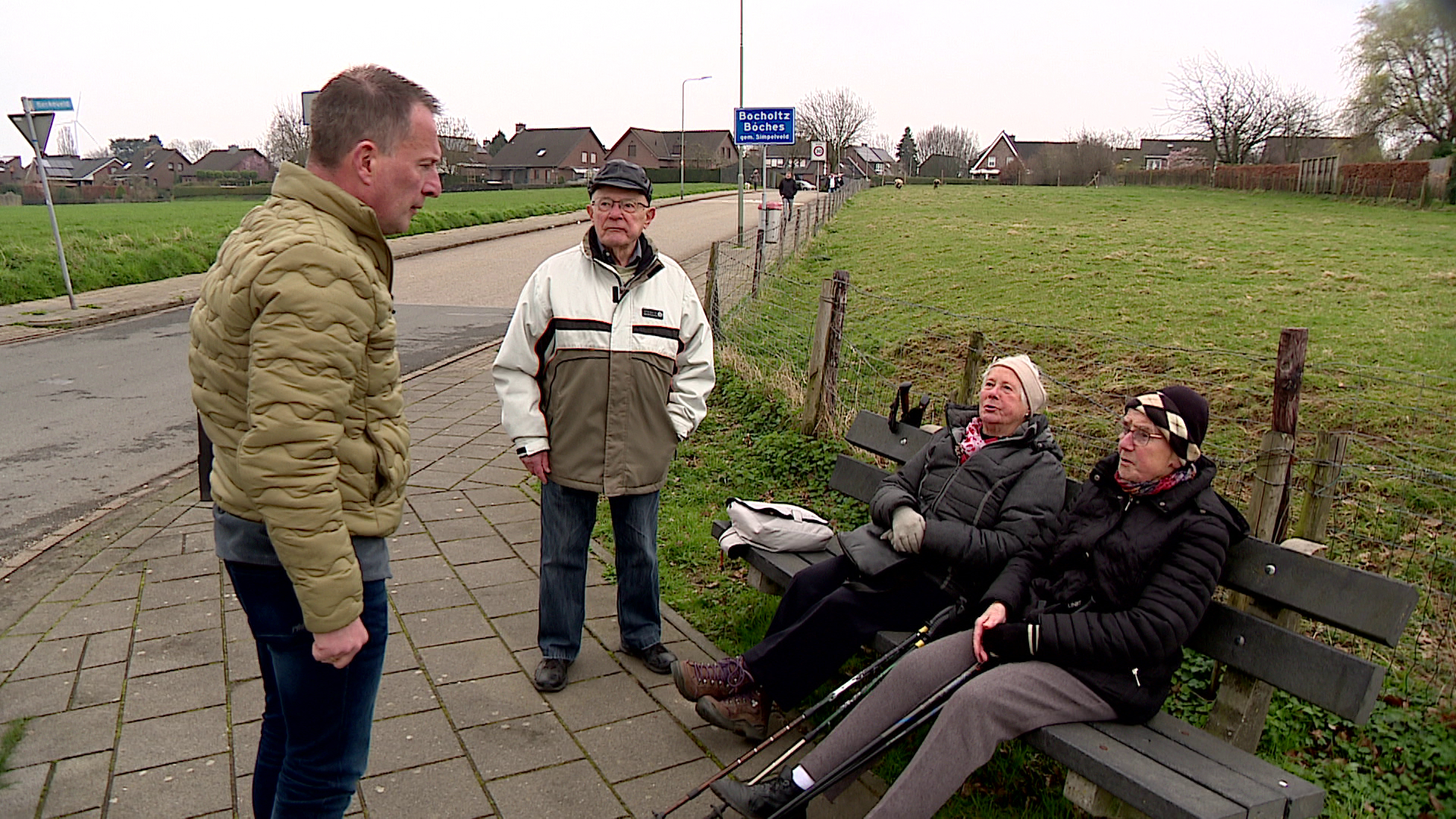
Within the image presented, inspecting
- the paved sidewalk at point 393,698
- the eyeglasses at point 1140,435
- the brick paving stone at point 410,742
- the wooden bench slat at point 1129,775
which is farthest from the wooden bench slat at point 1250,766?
the brick paving stone at point 410,742

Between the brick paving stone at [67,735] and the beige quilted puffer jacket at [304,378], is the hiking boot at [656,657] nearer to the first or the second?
the brick paving stone at [67,735]

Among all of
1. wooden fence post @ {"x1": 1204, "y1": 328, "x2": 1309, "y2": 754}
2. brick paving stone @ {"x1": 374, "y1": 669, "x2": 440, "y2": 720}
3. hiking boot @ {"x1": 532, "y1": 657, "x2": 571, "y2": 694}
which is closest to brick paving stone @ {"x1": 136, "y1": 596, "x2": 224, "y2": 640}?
brick paving stone @ {"x1": 374, "y1": 669, "x2": 440, "y2": 720}

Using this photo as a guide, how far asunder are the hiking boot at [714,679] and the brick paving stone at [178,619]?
6.99 feet

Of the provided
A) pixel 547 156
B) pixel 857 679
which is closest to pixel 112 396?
pixel 857 679

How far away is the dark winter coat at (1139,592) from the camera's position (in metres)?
3.03

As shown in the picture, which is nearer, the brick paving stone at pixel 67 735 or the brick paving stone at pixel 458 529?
the brick paving stone at pixel 67 735

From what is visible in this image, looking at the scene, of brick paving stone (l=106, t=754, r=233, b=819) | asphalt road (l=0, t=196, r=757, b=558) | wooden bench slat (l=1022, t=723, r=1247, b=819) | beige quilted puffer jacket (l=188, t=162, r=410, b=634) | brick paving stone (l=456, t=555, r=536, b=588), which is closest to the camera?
beige quilted puffer jacket (l=188, t=162, r=410, b=634)

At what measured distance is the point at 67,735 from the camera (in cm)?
365

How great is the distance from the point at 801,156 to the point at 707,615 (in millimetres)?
85608

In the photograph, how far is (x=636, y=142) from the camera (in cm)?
10394

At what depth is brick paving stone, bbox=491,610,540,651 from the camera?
14.6ft

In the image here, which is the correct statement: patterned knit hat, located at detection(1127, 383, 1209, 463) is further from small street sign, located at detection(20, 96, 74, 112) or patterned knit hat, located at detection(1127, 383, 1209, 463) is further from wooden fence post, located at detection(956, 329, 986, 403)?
small street sign, located at detection(20, 96, 74, 112)

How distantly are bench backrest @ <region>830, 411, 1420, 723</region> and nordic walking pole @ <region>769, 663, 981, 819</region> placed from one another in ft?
2.74

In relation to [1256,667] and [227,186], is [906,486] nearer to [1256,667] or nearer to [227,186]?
[1256,667]
